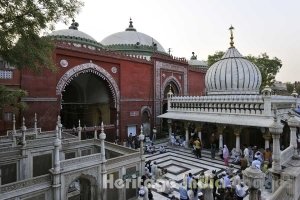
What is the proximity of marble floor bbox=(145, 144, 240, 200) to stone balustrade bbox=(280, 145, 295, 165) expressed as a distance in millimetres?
3317

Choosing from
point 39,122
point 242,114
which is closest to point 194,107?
point 242,114

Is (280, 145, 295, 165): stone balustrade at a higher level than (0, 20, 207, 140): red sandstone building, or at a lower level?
lower

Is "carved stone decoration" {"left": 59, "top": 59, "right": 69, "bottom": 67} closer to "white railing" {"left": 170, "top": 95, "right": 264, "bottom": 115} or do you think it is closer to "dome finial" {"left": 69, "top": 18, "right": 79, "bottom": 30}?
"white railing" {"left": 170, "top": 95, "right": 264, "bottom": 115}

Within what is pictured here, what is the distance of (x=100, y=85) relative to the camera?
694 inches

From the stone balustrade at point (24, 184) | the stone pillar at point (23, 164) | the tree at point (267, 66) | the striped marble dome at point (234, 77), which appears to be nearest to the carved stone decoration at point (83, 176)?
the stone balustrade at point (24, 184)

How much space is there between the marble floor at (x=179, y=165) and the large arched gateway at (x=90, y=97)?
5.15 metres

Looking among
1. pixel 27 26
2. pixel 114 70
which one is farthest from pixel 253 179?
pixel 114 70

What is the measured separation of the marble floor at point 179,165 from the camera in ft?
30.7

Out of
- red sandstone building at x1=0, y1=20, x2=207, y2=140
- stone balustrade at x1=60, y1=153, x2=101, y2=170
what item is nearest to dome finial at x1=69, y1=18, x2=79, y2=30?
red sandstone building at x1=0, y1=20, x2=207, y2=140

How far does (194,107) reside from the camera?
595 inches

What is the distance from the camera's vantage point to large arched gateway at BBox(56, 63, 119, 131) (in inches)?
628

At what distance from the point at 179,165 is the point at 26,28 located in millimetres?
9318

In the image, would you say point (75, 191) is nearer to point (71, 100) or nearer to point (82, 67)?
point (82, 67)

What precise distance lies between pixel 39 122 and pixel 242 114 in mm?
11266
